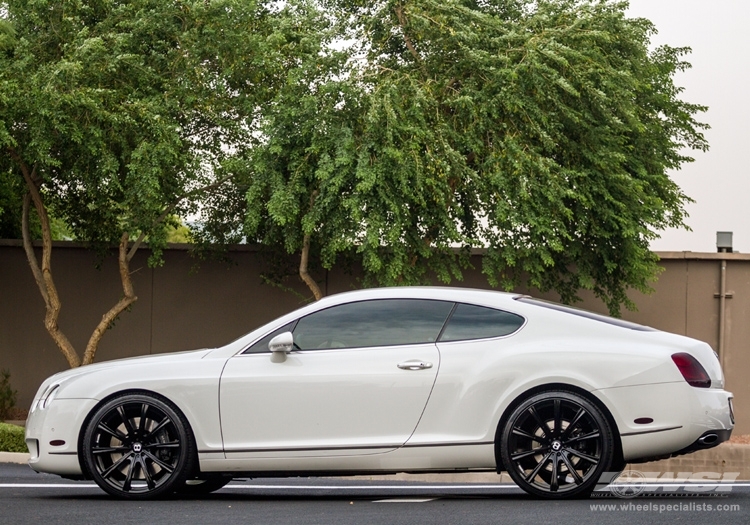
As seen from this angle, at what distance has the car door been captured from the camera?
7977mm

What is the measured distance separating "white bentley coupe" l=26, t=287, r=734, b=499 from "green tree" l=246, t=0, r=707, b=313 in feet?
25.4

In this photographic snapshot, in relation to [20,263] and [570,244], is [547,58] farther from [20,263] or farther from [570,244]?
[20,263]

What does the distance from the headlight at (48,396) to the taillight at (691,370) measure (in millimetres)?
4677

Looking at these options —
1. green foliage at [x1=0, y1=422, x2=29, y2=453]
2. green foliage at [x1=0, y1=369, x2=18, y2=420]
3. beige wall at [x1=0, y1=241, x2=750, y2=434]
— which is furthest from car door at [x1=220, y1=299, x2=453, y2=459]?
green foliage at [x1=0, y1=369, x2=18, y2=420]

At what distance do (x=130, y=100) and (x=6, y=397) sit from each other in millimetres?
5990

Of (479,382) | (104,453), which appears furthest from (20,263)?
(479,382)

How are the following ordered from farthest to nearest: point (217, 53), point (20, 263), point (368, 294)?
1. point (20, 263)
2. point (217, 53)
3. point (368, 294)

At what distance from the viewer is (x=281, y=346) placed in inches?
317

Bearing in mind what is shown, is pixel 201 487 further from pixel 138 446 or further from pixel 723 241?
pixel 723 241

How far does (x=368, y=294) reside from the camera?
8.45m

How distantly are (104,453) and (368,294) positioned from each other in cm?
232

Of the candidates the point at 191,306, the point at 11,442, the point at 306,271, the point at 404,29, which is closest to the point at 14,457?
the point at 11,442

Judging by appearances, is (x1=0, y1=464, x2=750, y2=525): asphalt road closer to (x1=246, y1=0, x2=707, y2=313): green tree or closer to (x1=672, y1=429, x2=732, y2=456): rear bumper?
(x1=672, y1=429, x2=732, y2=456): rear bumper

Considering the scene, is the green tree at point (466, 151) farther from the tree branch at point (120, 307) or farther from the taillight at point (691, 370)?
the taillight at point (691, 370)
